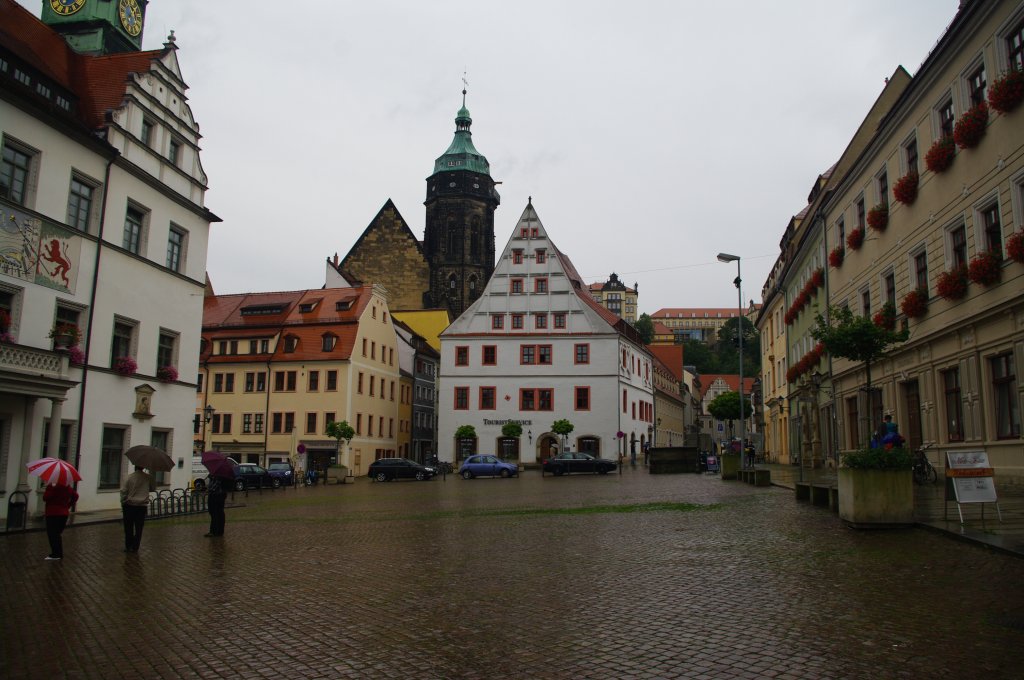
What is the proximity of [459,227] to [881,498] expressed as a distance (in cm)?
8263

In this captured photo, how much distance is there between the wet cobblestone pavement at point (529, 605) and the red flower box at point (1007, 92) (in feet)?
32.2

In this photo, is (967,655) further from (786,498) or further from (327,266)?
(327,266)

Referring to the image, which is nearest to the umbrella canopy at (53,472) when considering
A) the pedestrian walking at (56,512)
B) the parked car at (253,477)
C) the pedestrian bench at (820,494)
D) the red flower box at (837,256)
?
the pedestrian walking at (56,512)

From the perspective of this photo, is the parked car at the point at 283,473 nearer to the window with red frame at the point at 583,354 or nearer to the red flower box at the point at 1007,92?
the window with red frame at the point at 583,354

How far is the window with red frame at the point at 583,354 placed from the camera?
59.2 m

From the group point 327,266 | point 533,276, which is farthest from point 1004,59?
point 327,266

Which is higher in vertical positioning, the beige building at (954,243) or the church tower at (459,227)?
the church tower at (459,227)

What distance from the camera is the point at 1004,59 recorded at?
18188mm

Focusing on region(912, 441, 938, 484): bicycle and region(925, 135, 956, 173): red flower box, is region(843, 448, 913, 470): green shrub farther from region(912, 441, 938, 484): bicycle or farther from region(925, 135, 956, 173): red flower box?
region(925, 135, 956, 173): red flower box

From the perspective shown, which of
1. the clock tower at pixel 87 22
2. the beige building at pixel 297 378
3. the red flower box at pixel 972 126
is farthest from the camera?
the beige building at pixel 297 378

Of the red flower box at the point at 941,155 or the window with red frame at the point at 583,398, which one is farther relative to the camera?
the window with red frame at the point at 583,398

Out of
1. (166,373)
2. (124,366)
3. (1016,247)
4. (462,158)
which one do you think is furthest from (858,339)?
(462,158)

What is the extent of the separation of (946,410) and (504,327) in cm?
4062

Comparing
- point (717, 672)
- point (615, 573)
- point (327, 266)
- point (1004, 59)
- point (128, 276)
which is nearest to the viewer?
point (717, 672)
